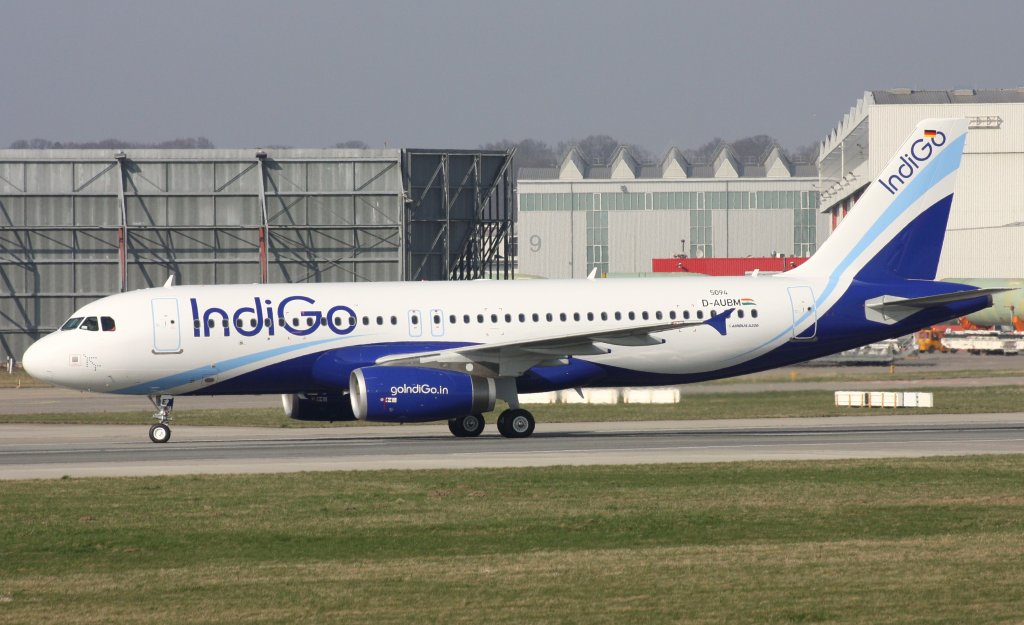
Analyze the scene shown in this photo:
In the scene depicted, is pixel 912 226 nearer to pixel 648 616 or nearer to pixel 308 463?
pixel 308 463

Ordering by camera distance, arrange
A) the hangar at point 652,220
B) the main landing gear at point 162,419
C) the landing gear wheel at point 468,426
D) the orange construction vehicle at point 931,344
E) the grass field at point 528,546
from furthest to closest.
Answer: the hangar at point 652,220 < the orange construction vehicle at point 931,344 < the landing gear wheel at point 468,426 < the main landing gear at point 162,419 < the grass field at point 528,546

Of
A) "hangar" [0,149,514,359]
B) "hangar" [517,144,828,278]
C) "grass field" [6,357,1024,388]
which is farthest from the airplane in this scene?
"hangar" [517,144,828,278]

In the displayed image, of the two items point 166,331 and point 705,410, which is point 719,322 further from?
point 166,331

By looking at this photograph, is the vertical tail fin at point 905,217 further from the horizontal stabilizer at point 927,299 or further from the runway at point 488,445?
the runway at point 488,445

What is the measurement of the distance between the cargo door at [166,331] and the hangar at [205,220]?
3356 cm

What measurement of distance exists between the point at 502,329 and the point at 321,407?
4.82 meters

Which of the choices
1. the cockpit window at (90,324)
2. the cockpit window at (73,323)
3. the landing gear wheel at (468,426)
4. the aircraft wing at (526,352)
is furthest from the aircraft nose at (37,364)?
the landing gear wheel at (468,426)

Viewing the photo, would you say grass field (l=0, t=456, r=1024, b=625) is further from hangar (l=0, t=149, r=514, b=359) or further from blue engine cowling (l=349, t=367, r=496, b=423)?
hangar (l=0, t=149, r=514, b=359)

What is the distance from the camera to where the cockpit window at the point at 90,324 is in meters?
32.7

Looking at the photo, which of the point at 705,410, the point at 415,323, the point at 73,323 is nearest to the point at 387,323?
the point at 415,323

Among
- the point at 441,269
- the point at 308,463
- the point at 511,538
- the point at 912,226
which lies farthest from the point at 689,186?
the point at 511,538

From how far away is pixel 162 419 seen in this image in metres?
33.4

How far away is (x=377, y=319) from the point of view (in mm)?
33062

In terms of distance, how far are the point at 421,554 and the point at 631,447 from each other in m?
13.4
